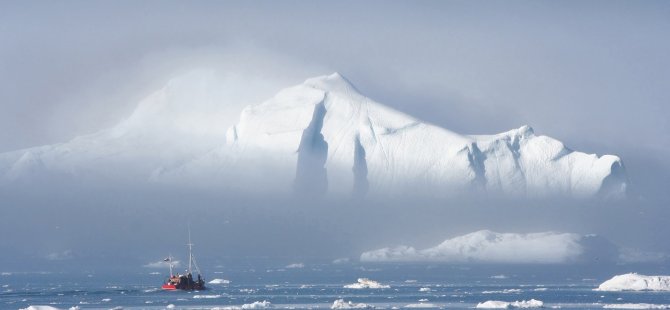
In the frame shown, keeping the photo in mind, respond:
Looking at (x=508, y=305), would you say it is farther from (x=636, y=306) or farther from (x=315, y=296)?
(x=315, y=296)

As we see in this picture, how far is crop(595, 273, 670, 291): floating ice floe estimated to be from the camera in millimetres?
145875

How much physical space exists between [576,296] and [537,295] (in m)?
4.78

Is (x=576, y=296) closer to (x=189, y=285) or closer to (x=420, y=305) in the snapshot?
(x=420, y=305)

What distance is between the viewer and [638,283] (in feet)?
486

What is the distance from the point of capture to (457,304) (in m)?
127

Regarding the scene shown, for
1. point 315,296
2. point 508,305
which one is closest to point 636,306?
point 508,305

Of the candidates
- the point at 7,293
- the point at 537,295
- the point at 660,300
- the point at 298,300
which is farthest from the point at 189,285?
the point at 660,300

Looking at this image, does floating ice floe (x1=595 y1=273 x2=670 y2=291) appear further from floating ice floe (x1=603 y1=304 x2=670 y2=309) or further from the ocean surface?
floating ice floe (x1=603 y1=304 x2=670 y2=309)

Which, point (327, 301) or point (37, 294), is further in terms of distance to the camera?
point (37, 294)

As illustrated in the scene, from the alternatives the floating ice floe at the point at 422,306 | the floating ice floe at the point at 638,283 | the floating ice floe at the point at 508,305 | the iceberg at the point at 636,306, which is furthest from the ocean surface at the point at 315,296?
the floating ice floe at the point at 638,283

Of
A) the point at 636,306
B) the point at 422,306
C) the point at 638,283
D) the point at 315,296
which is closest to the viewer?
the point at 636,306

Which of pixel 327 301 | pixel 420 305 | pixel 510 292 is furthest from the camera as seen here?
pixel 510 292

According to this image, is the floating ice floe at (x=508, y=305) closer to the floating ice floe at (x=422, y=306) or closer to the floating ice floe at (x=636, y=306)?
the floating ice floe at (x=422, y=306)

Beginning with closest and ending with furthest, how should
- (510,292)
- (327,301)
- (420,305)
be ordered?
1. (420,305)
2. (327,301)
3. (510,292)
